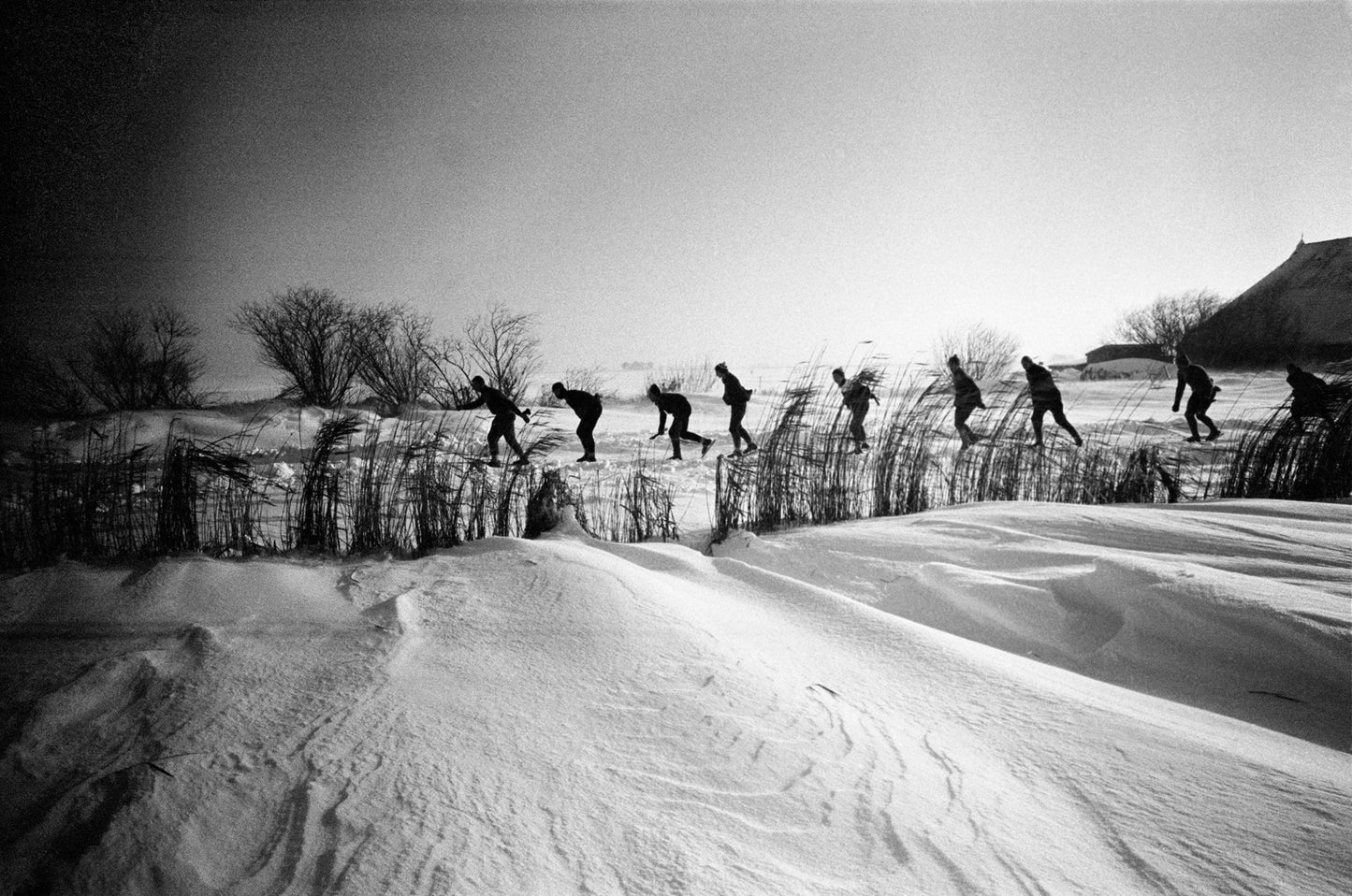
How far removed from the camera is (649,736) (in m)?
1.41

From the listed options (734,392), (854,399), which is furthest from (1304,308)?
(734,392)

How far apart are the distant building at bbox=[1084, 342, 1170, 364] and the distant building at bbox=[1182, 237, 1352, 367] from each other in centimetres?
2140

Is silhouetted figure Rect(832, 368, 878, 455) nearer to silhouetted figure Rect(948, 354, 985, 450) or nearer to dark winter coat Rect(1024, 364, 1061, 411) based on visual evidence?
silhouetted figure Rect(948, 354, 985, 450)

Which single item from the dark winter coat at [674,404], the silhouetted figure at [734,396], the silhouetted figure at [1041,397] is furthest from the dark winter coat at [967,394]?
the dark winter coat at [674,404]

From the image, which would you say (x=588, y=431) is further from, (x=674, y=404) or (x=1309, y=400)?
(x=1309, y=400)

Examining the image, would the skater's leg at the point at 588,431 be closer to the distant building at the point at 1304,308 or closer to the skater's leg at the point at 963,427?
the skater's leg at the point at 963,427

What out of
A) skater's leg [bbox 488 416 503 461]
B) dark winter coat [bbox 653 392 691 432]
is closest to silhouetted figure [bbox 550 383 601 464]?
dark winter coat [bbox 653 392 691 432]

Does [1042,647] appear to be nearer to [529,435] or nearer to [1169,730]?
[1169,730]

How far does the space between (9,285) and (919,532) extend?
4020mm

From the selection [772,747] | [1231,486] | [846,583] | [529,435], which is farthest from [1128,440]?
[772,747]

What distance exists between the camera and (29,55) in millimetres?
1707

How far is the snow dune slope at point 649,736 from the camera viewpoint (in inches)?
41.1

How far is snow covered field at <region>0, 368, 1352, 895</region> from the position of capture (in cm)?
105

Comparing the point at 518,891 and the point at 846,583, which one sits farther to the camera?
the point at 846,583
